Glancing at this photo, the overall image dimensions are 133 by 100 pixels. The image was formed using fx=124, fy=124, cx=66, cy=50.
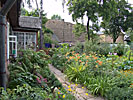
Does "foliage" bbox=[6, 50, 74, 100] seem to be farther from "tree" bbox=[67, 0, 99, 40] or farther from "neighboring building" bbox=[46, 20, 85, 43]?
"neighboring building" bbox=[46, 20, 85, 43]

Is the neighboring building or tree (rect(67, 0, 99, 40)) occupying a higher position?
tree (rect(67, 0, 99, 40))

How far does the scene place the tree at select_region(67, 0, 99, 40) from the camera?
61.0ft

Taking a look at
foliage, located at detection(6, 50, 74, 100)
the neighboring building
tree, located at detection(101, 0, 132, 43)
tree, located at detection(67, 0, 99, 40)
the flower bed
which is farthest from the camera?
the neighboring building

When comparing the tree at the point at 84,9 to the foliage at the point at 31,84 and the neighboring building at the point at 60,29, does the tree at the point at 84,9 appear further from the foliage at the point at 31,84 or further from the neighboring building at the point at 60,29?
the foliage at the point at 31,84

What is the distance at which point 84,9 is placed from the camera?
762 inches

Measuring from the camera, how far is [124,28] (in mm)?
28891

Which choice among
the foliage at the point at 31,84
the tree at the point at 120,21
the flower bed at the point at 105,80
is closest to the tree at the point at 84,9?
the tree at the point at 120,21

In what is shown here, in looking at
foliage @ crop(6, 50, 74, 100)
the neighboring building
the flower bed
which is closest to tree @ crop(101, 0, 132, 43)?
the neighboring building

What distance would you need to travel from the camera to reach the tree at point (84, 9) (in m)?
18.6

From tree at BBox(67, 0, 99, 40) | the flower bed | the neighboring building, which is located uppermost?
tree at BBox(67, 0, 99, 40)

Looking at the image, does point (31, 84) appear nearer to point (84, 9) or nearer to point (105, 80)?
point (105, 80)

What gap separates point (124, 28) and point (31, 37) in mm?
24141

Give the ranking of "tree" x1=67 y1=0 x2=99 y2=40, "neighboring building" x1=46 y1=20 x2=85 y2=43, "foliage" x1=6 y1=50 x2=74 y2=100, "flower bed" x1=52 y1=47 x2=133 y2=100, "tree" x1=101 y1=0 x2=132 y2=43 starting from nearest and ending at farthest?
"foliage" x1=6 y1=50 x2=74 y2=100 → "flower bed" x1=52 y1=47 x2=133 y2=100 → "tree" x1=67 y1=0 x2=99 y2=40 → "tree" x1=101 y1=0 x2=132 y2=43 → "neighboring building" x1=46 y1=20 x2=85 y2=43

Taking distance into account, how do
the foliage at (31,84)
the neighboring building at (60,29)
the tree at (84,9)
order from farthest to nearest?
the neighboring building at (60,29) < the tree at (84,9) < the foliage at (31,84)
